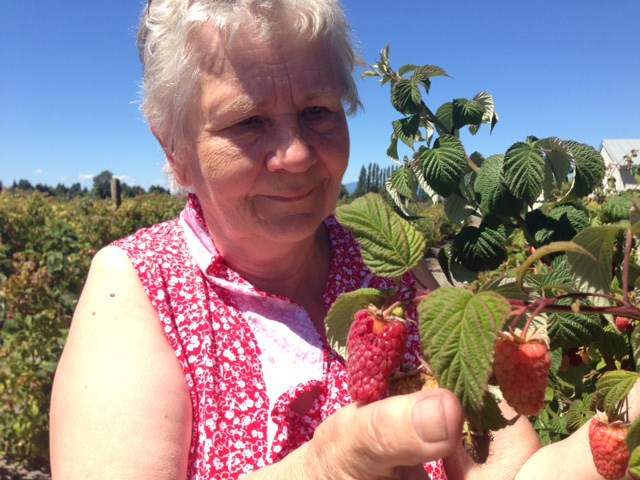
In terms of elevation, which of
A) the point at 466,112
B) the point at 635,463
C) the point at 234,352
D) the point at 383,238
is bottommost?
the point at 635,463

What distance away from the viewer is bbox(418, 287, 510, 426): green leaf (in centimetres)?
62

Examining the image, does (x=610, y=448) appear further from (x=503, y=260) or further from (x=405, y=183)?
(x=405, y=183)

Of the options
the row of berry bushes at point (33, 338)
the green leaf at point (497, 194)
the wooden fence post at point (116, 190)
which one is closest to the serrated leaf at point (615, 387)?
the green leaf at point (497, 194)

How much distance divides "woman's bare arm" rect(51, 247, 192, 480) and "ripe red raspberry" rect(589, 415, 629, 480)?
2.77ft

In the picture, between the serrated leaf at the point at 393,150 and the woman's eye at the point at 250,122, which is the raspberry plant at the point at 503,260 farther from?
the woman's eye at the point at 250,122

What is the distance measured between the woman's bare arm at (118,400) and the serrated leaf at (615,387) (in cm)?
87

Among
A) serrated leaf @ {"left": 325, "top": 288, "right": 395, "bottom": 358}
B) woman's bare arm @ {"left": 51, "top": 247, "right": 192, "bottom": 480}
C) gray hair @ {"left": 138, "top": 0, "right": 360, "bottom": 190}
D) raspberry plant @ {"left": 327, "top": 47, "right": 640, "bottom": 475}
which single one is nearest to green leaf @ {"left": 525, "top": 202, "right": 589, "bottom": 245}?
raspberry plant @ {"left": 327, "top": 47, "right": 640, "bottom": 475}

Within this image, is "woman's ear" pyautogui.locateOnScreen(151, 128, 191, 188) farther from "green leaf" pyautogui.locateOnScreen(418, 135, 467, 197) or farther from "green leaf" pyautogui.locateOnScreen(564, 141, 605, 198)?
"green leaf" pyautogui.locateOnScreen(564, 141, 605, 198)

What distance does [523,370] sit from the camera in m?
0.70

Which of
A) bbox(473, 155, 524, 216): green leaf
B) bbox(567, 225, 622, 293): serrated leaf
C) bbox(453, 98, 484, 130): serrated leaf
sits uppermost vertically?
bbox(453, 98, 484, 130): serrated leaf

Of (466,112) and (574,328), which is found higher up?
(466,112)

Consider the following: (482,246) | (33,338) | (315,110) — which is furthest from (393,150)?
(33,338)

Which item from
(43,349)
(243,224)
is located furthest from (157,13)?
(43,349)

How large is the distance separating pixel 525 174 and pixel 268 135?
608 millimetres
